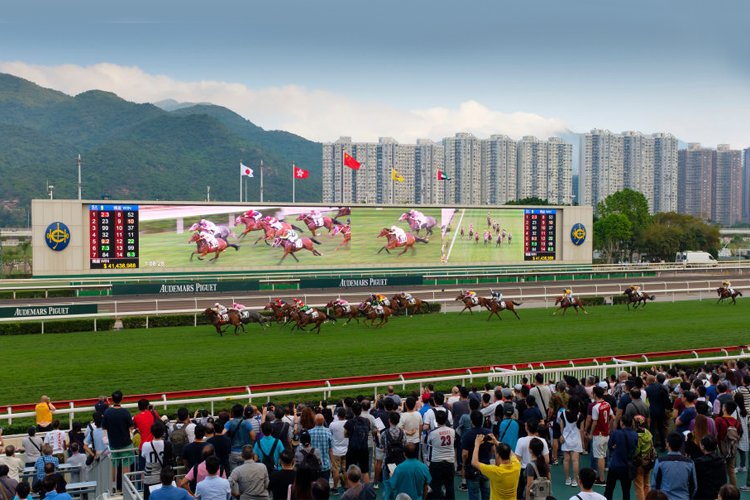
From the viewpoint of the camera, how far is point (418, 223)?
116 ft

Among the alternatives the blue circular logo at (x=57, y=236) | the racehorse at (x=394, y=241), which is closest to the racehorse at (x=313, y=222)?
the racehorse at (x=394, y=241)

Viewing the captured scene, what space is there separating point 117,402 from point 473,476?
3.61m

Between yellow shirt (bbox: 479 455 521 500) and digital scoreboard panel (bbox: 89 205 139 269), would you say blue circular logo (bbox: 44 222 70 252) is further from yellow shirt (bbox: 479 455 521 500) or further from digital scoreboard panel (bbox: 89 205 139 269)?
yellow shirt (bbox: 479 455 521 500)

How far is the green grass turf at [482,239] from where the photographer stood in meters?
36.2

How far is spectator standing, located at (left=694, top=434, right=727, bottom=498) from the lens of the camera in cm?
519

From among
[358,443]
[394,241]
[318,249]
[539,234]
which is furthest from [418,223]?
[358,443]

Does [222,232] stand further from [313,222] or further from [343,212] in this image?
[343,212]

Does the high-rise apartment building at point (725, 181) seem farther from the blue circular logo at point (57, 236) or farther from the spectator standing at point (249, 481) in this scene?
the spectator standing at point (249, 481)

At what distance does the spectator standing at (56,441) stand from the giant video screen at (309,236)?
23943mm

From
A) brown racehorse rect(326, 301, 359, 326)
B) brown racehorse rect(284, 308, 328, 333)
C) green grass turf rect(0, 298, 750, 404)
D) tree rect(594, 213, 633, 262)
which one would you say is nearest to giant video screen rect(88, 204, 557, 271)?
green grass turf rect(0, 298, 750, 404)

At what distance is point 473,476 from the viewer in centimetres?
574

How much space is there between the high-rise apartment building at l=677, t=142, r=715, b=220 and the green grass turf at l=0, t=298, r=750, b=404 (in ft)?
518

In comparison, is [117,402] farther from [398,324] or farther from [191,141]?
[191,141]

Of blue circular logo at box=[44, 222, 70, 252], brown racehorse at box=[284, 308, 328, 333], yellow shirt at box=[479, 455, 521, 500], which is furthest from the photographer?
blue circular logo at box=[44, 222, 70, 252]
